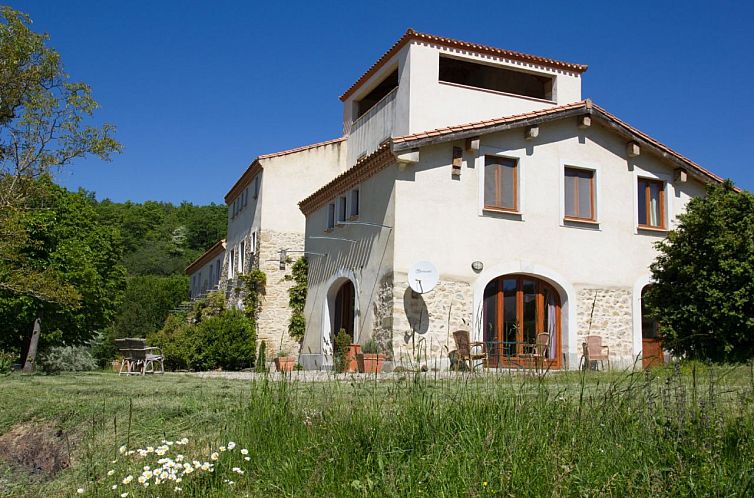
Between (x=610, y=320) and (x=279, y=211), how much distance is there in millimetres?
11984

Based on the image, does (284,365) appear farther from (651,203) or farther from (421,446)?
(651,203)

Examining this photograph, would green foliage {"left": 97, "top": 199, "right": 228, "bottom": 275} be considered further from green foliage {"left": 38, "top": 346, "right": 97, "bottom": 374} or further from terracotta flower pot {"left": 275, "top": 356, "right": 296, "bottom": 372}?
terracotta flower pot {"left": 275, "top": 356, "right": 296, "bottom": 372}

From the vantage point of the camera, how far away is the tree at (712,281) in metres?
12.7

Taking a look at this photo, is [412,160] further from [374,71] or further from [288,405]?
[288,405]

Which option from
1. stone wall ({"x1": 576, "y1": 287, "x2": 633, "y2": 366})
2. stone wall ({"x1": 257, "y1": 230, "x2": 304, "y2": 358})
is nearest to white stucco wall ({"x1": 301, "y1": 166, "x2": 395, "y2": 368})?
stone wall ({"x1": 257, "y1": 230, "x2": 304, "y2": 358})

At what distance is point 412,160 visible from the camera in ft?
50.6

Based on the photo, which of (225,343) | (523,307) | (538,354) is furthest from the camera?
(225,343)

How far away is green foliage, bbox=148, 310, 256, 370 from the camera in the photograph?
821 inches

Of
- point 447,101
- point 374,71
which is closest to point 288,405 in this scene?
point 447,101

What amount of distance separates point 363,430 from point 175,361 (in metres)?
A: 17.3

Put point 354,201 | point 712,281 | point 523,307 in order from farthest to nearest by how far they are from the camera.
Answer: point 354,201 → point 523,307 → point 712,281

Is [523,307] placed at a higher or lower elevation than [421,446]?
higher

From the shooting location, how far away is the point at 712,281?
1296cm

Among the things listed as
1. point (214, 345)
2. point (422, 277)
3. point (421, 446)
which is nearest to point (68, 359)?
point (214, 345)
